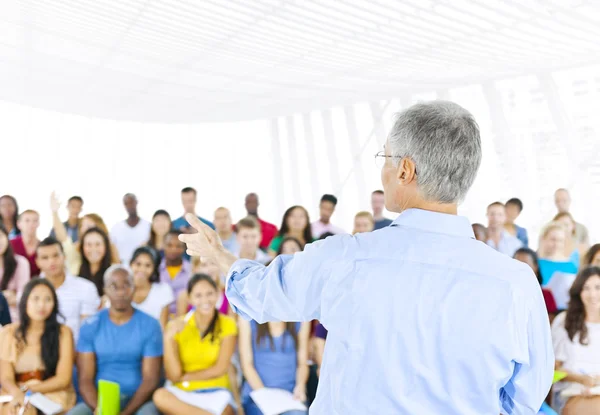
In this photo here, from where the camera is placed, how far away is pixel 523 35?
7.12m

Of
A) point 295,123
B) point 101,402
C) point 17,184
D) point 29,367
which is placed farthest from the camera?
point 295,123

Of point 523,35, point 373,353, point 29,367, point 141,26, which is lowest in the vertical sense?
point 29,367

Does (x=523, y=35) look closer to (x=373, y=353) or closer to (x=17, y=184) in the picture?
(x=373, y=353)

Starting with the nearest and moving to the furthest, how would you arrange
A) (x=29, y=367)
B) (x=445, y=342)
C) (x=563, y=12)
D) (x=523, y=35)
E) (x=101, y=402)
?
(x=445, y=342) < (x=101, y=402) < (x=29, y=367) < (x=563, y=12) < (x=523, y=35)

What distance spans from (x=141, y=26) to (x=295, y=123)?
8.48m

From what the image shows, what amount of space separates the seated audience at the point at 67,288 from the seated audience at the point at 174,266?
2.22 ft

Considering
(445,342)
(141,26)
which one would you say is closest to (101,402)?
(445,342)

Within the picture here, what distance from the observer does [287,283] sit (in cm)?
133

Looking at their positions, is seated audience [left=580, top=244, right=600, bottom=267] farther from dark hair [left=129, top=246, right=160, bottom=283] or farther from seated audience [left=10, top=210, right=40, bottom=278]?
Result: seated audience [left=10, top=210, right=40, bottom=278]

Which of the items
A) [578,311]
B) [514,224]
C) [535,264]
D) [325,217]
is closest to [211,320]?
[578,311]

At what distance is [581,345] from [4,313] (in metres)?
3.83

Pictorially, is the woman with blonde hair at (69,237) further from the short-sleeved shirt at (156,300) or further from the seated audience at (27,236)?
the short-sleeved shirt at (156,300)

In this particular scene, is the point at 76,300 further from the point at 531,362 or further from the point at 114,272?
the point at 531,362

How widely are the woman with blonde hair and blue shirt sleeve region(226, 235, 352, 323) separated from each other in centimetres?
440
